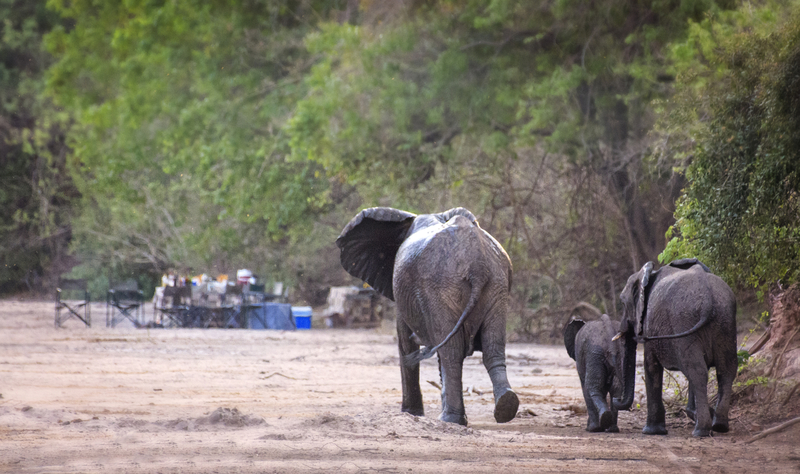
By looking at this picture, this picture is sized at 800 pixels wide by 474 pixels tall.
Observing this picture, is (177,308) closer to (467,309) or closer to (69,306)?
(69,306)

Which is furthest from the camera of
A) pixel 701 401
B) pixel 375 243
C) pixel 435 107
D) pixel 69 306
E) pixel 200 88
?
pixel 69 306

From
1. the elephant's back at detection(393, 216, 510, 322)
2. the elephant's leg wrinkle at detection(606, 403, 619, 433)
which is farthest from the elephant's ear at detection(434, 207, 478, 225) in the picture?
the elephant's leg wrinkle at detection(606, 403, 619, 433)

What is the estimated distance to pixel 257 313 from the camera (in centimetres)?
2273

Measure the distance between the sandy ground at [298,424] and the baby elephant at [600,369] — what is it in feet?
0.67

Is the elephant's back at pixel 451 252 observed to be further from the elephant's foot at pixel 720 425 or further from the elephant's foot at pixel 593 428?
the elephant's foot at pixel 720 425

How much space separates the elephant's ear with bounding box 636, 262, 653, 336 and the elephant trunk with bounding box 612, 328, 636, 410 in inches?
7.3

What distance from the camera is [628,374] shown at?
25.1 feet

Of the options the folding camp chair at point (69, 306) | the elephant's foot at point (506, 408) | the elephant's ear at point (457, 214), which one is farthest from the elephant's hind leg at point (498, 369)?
the folding camp chair at point (69, 306)

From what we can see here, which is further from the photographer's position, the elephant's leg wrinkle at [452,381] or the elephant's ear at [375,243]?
the elephant's ear at [375,243]

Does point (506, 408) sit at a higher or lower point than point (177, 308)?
lower

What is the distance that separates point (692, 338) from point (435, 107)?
12.1m

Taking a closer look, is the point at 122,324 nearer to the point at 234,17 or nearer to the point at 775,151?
the point at 234,17

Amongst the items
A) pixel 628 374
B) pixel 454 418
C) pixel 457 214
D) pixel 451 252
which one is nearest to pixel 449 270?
pixel 451 252

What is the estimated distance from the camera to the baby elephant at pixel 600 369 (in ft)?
25.4
